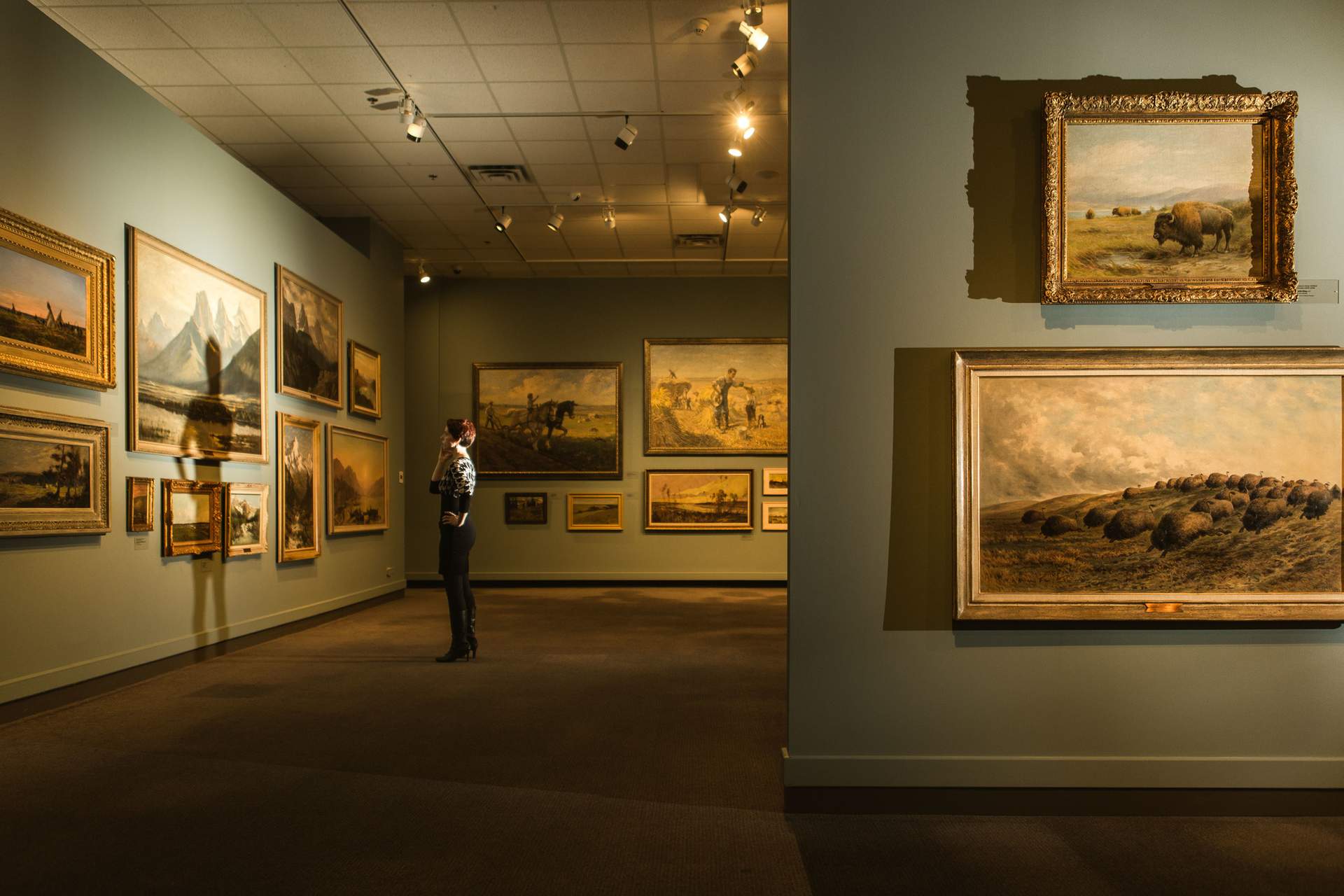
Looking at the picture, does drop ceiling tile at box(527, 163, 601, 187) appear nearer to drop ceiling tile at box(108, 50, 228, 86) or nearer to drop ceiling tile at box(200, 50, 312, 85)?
drop ceiling tile at box(200, 50, 312, 85)

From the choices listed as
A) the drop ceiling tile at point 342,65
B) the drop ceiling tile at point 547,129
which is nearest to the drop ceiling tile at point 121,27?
the drop ceiling tile at point 342,65

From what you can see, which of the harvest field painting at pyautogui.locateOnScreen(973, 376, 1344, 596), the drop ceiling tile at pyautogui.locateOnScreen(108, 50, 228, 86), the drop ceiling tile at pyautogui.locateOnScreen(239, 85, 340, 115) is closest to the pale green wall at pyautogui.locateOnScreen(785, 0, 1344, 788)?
the harvest field painting at pyautogui.locateOnScreen(973, 376, 1344, 596)

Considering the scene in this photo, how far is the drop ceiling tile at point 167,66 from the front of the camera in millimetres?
7848

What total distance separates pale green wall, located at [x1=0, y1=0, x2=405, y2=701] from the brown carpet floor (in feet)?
1.89

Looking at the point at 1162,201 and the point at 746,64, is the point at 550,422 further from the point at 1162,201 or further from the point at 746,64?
the point at 1162,201

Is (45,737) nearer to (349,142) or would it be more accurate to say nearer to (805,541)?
(805,541)

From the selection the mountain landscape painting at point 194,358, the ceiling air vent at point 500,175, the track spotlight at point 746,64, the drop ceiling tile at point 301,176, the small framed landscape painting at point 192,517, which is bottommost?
the small framed landscape painting at point 192,517

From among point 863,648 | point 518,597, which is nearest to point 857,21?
point 863,648

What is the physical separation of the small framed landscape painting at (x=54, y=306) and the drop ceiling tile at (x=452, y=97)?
10.7 ft

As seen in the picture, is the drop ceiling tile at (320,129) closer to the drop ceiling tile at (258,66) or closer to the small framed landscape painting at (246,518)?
the drop ceiling tile at (258,66)

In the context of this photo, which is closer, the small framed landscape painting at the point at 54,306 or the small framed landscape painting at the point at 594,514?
the small framed landscape painting at the point at 54,306

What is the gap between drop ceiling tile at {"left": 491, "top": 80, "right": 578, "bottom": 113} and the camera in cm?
841

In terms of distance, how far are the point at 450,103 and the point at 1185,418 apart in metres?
7.36

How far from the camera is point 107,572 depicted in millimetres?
6742
